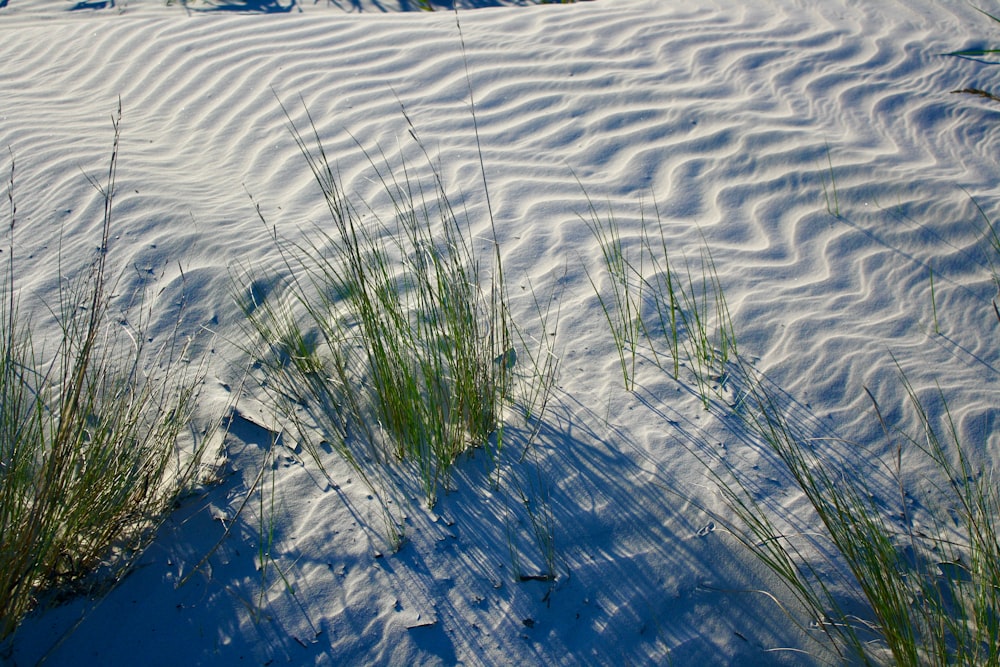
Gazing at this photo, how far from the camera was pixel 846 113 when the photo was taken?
3.98 m

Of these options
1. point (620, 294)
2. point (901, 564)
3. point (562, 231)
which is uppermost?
point (562, 231)

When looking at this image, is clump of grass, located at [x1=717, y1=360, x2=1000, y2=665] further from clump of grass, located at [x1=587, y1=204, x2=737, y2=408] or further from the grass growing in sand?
clump of grass, located at [x1=587, y1=204, x2=737, y2=408]

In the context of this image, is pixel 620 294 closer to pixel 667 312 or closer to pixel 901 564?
pixel 667 312

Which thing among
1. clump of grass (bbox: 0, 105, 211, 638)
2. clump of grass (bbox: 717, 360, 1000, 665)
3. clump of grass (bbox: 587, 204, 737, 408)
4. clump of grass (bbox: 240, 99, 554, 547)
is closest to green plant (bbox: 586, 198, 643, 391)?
clump of grass (bbox: 587, 204, 737, 408)

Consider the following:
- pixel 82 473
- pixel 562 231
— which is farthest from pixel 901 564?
pixel 82 473

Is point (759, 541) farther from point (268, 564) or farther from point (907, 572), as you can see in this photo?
point (268, 564)

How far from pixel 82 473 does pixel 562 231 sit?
6.63 feet

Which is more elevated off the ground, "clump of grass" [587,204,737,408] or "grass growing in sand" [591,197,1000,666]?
"clump of grass" [587,204,737,408]

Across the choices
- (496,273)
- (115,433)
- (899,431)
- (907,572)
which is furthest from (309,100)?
(907,572)

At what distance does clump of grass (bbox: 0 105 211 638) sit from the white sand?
0.30ft

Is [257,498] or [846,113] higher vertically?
[846,113]

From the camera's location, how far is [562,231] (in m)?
3.24

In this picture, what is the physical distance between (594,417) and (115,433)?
1.39 m

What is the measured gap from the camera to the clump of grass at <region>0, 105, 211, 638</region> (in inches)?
69.5
